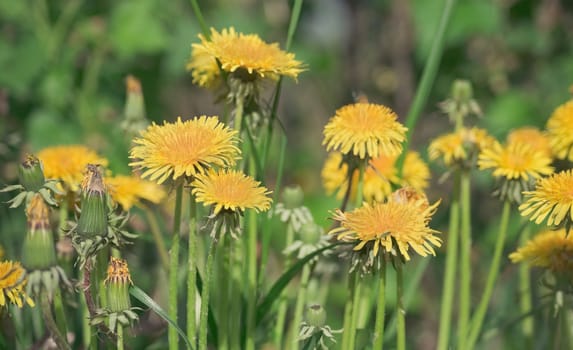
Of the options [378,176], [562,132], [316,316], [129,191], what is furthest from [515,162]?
[129,191]

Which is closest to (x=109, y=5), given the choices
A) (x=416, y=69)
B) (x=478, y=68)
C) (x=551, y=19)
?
(x=416, y=69)

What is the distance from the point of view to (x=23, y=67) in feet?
5.91

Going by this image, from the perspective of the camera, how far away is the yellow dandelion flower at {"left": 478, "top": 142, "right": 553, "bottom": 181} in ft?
3.08

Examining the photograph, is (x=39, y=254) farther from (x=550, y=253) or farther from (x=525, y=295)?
(x=525, y=295)

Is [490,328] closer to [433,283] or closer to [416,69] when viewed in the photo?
[433,283]

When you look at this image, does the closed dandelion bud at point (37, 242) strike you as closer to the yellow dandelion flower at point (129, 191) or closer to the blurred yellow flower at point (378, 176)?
the yellow dandelion flower at point (129, 191)

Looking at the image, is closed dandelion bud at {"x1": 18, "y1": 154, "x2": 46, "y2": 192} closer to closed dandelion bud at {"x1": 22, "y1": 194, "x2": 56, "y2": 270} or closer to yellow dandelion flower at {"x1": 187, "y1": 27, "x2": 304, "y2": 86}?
closed dandelion bud at {"x1": 22, "y1": 194, "x2": 56, "y2": 270}

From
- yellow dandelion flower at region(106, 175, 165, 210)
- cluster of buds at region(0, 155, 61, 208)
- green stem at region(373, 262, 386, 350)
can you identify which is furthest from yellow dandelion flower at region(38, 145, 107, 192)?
green stem at region(373, 262, 386, 350)

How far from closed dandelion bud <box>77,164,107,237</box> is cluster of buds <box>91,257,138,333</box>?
33mm

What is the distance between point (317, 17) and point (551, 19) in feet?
2.19

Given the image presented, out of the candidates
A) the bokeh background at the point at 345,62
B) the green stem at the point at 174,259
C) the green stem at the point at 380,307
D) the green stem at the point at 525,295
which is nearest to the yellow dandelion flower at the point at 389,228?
the green stem at the point at 380,307

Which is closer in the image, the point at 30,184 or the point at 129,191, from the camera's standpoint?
the point at 30,184

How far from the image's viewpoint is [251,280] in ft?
3.06

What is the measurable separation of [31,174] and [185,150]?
0.46ft
